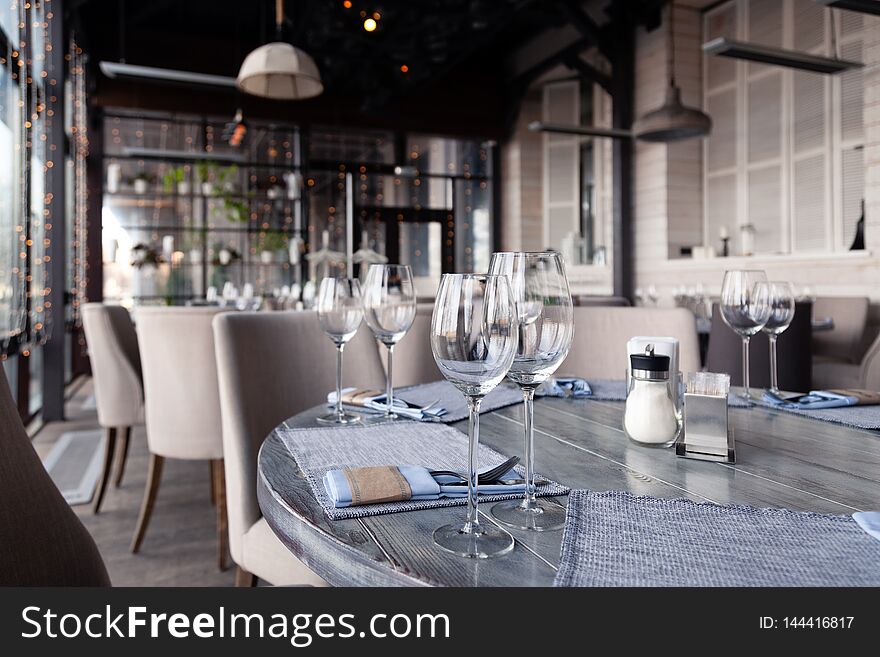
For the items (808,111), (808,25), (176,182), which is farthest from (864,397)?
(176,182)

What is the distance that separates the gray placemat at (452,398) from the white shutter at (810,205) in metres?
5.31

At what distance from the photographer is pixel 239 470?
1.40 meters

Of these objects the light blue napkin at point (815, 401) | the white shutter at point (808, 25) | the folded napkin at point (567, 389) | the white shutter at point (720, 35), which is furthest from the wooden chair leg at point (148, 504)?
the white shutter at point (720, 35)

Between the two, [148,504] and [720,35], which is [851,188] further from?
[148,504]

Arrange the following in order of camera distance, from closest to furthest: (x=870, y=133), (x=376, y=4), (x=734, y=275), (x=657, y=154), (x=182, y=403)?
(x=734, y=275), (x=182, y=403), (x=870, y=133), (x=376, y=4), (x=657, y=154)

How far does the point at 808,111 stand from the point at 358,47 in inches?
165

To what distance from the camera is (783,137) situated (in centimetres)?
601

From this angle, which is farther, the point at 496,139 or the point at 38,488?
the point at 496,139

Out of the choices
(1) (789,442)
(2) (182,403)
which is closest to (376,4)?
(2) (182,403)

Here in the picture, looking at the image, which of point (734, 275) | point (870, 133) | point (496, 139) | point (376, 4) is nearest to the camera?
point (734, 275)

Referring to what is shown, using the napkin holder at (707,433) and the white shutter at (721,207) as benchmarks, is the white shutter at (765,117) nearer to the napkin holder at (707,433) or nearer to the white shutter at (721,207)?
the white shutter at (721,207)

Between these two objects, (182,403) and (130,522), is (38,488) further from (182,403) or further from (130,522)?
(130,522)

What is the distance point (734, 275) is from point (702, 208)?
19.8ft

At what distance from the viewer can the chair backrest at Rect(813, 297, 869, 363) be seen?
15.4 feet
